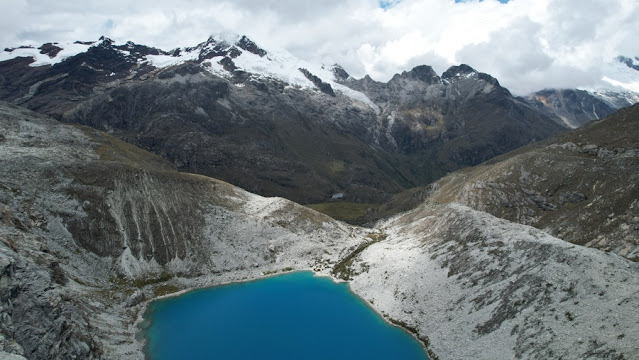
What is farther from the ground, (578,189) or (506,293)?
(578,189)

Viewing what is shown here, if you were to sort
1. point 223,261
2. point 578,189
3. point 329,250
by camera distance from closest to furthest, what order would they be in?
point 223,261 < point 578,189 < point 329,250

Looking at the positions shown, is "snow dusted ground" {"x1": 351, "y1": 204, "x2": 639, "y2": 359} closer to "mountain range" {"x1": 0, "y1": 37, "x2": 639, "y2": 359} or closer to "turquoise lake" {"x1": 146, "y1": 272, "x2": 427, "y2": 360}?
"mountain range" {"x1": 0, "y1": 37, "x2": 639, "y2": 359}

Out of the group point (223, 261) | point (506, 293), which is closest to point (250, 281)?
point (223, 261)

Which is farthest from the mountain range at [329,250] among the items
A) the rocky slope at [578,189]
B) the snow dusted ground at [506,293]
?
the rocky slope at [578,189]

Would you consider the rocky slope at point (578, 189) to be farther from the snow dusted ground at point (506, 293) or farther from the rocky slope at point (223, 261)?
the snow dusted ground at point (506, 293)

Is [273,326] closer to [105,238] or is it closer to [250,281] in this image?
[250,281]

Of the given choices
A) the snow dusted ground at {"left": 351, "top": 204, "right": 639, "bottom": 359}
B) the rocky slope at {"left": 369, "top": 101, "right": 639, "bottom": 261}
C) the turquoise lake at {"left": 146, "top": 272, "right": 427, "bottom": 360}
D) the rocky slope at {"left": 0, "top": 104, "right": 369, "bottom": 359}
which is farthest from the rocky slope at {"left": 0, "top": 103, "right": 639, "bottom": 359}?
the rocky slope at {"left": 369, "top": 101, "right": 639, "bottom": 261}
